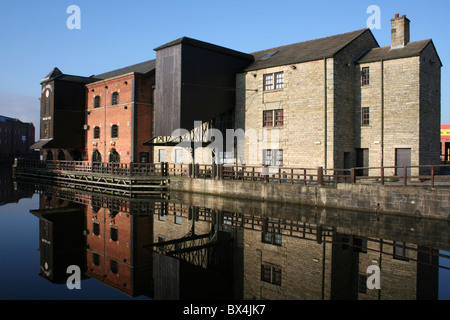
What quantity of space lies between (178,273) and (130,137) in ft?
74.4

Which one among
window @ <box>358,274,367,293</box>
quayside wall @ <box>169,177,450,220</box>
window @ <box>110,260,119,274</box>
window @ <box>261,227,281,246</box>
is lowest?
window @ <box>110,260,119,274</box>

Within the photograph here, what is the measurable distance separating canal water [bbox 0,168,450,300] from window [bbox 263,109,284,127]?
7.67 meters

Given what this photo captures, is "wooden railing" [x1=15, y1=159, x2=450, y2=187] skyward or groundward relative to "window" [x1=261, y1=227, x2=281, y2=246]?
skyward

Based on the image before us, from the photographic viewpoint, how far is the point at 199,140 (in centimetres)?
2661

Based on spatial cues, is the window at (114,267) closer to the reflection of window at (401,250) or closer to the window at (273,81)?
the reflection of window at (401,250)

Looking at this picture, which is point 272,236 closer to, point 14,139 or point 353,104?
point 353,104

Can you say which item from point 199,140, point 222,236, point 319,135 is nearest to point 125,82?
point 199,140

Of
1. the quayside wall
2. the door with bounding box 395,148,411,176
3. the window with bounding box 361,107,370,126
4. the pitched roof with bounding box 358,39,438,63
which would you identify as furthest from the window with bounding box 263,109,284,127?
the door with bounding box 395,148,411,176

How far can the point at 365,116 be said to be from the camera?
22.0m

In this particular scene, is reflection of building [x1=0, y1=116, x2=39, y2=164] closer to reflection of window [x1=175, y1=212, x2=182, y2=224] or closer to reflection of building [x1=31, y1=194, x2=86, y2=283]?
reflection of building [x1=31, y1=194, x2=86, y2=283]

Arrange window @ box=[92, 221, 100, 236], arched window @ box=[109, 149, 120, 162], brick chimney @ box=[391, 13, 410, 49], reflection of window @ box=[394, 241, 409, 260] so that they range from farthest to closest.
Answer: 1. arched window @ box=[109, 149, 120, 162]
2. brick chimney @ box=[391, 13, 410, 49]
3. window @ box=[92, 221, 100, 236]
4. reflection of window @ box=[394, 241, 409, 260]

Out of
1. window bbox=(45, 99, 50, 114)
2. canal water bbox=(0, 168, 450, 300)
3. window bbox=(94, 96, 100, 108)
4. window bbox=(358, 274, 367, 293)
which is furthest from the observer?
window bbox=(45, 99, 50, 114)

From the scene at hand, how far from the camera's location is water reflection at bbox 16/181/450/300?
7785mm

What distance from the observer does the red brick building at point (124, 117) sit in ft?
98.1
